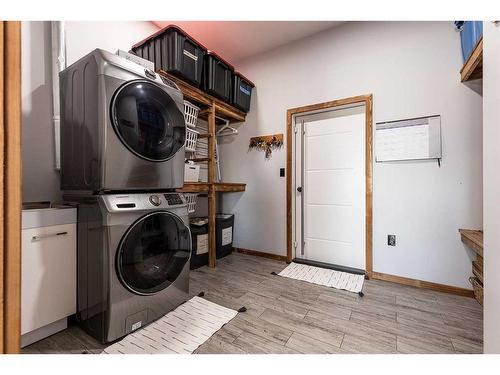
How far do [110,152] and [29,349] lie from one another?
3.69 feet

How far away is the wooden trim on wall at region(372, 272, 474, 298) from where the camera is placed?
5.80ft

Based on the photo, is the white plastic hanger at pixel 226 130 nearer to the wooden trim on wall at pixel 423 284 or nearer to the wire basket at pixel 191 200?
the wire basket at pixel 191 200

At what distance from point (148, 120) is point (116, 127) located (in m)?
0.22

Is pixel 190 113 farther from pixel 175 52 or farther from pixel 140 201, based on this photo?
pixel 140 201

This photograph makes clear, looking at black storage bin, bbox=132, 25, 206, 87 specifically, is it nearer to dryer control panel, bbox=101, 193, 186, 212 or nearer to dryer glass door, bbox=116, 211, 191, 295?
dryer control panel, bbox=101, 193, 186, 212

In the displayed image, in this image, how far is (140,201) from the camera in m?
1.25

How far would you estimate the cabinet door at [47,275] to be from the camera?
1.08m

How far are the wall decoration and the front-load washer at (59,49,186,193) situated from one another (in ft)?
4.62

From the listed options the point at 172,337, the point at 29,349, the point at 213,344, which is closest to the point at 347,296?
the point at 213,344

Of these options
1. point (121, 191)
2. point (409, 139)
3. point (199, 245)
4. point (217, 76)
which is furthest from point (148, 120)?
point (409, 139)

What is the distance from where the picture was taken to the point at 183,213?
1.49 metres

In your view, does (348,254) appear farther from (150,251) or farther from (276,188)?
(150,251)

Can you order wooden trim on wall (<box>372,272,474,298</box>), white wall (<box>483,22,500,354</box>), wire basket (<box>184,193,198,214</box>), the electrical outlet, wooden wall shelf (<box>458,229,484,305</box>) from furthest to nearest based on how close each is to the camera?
wire basket (<box>184,193,198,214</box>) < the electrical outlet < wooden trim on wall (<box>372,272,474,298</box>) < wooden wall shelf (<box>458,229,484,305</box>) < white wall (<box>483,22,500,354</box>)

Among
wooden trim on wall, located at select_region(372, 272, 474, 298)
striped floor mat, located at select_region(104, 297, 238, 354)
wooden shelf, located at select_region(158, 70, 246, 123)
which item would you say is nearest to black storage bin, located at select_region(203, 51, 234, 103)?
wooden shelf, located at select_region(158, 70, 246, 123)
